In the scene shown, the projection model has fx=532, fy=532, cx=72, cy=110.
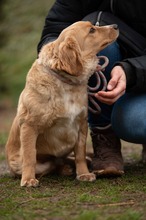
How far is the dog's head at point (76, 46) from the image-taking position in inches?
135

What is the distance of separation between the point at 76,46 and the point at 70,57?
0.35 ft

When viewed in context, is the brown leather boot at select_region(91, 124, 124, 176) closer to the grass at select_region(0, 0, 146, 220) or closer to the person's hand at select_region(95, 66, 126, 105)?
the grass at select_region(0, 0, 146, 220)

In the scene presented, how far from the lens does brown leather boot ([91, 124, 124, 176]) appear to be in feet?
12.4

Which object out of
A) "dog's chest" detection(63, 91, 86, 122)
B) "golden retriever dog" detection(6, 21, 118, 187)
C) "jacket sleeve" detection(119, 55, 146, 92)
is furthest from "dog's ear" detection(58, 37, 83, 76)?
"jacket sleeve" detection(119, 55, 146, 92)

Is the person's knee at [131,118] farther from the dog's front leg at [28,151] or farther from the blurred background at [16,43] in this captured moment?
the blurred background at [16,43]

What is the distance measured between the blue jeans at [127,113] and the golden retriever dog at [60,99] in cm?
21

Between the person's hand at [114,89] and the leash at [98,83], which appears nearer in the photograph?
the person's hand at [114,89]

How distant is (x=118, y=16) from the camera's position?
13.0 ft

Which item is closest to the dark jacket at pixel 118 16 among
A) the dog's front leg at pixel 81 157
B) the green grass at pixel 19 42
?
the dog's front leg at pixel 81 157

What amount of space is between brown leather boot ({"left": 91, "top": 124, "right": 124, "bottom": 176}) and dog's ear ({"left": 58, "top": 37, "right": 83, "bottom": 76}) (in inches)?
27.6

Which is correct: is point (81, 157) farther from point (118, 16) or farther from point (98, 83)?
point (118, 16)

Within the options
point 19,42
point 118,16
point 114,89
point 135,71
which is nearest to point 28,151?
point 114,89

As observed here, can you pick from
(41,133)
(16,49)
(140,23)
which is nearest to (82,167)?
(41,133)

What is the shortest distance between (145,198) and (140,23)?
4.60 feet
